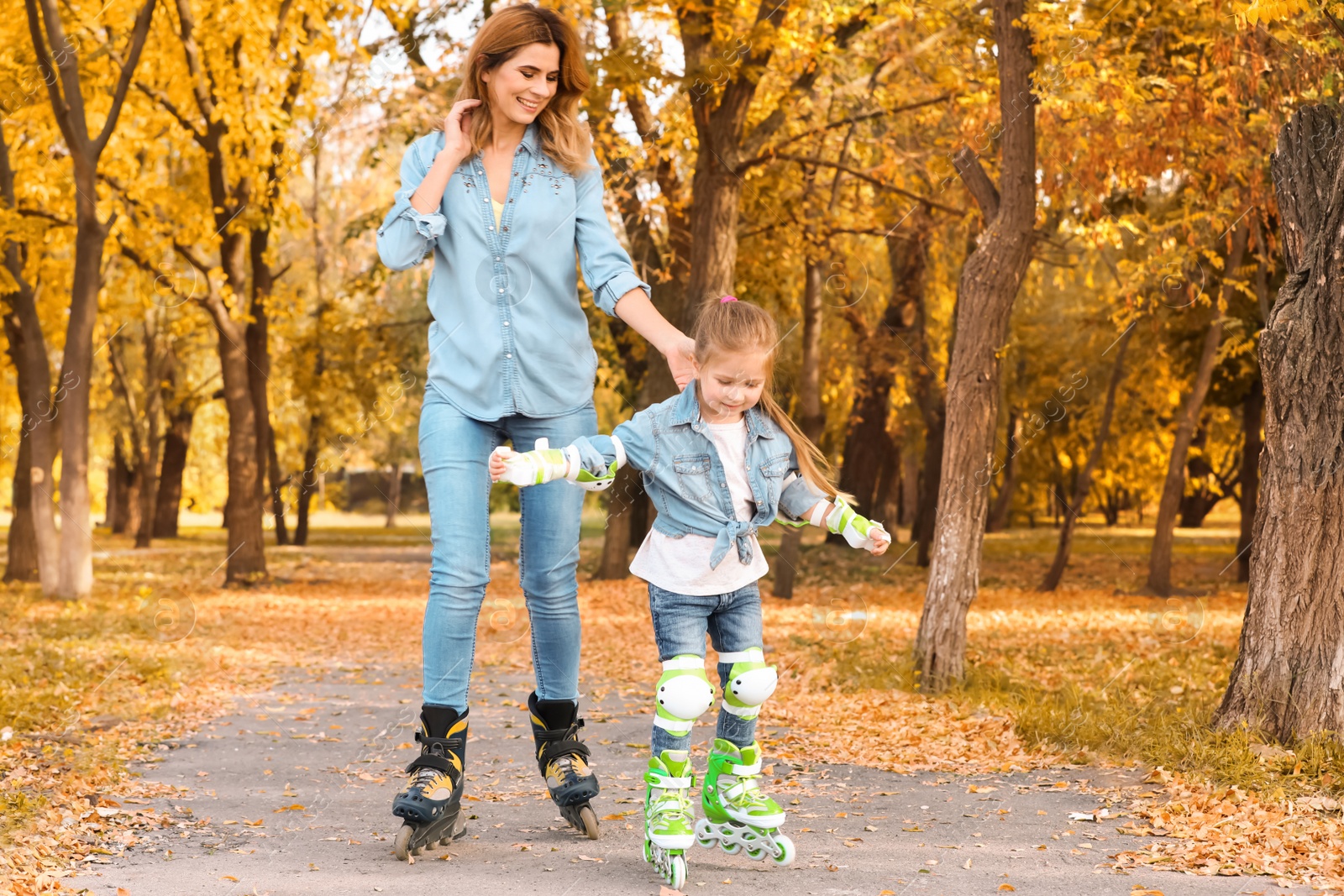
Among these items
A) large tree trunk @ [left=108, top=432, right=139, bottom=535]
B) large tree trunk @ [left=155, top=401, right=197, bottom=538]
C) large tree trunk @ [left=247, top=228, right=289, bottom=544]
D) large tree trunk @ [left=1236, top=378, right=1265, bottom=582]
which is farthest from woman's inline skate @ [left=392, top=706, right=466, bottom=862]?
large tree trunk @ [left=108, top=432, right=139, bottom=535]

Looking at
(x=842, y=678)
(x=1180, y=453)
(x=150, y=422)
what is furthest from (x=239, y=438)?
(x=150, y=422)

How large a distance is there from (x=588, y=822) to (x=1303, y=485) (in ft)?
10.8

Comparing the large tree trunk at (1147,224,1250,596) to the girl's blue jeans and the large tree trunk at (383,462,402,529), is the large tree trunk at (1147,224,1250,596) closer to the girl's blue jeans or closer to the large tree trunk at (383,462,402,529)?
the girl's blue jeans

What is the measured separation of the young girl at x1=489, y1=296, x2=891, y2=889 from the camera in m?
3.56

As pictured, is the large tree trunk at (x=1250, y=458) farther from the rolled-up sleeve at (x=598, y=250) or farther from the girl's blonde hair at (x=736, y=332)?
the girl's blonde hair at (x=736, y=332)

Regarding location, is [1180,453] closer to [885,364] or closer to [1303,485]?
[885,364]

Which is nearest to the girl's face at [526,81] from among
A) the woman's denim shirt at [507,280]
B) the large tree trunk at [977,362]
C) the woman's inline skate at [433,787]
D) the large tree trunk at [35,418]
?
the woman's denim shirt at [507,280]

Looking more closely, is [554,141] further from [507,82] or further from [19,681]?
[19,681]

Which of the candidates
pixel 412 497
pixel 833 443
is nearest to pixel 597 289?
pixel 833 443

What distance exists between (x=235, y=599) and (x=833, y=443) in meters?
17.7

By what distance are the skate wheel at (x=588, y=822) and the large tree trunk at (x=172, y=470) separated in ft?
80.0

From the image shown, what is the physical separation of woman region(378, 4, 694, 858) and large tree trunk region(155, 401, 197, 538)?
24.2m

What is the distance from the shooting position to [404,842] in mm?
3598

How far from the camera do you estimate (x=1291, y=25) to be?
22.7ft
